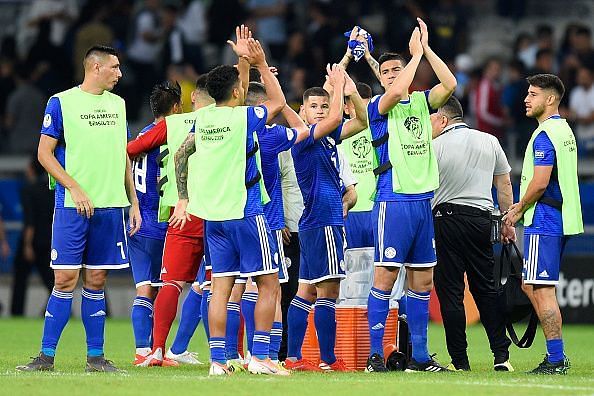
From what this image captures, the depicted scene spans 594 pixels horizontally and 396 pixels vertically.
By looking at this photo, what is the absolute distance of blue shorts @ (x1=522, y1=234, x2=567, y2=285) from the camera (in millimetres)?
11383

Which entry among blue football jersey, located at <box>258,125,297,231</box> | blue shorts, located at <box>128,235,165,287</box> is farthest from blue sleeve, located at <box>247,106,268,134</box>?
blue shorts, located at <box>128,235,165,287</box>

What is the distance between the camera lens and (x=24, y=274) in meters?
20.8

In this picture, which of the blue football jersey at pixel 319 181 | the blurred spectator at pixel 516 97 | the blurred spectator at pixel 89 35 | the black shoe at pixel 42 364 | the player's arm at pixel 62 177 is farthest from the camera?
the blurred spectator at pixel 89 35

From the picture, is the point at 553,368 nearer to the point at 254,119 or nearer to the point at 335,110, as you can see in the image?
the point at 335,110

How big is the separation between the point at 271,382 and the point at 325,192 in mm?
2243

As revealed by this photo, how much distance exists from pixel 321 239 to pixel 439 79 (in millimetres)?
1683

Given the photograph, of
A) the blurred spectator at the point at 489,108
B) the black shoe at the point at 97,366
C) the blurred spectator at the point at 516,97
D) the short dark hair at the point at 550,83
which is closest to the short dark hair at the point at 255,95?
the short dark hair at the point at 550,83

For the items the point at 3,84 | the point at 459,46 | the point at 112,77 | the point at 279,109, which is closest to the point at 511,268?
the point at 279,109

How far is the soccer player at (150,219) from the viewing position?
42.1 feet

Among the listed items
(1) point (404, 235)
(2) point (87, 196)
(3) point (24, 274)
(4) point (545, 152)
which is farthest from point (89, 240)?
(3) point (24, 274)

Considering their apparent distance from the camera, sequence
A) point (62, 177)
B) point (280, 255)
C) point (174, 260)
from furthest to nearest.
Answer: point (174, 260) < point (280, 255) < point (62, 177)

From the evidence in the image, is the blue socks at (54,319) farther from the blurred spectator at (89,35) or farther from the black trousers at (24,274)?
the blurred spectator at (89,35)

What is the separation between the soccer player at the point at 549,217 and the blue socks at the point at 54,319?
3795 mm

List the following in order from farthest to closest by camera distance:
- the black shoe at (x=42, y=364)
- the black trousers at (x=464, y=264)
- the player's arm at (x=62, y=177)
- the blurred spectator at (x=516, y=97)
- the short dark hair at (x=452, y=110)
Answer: the blurred spectator at (x=516, y=97)
the short dark hair at (x=452, y=110)
the black trousers at (x=464, y=264)
the black shoe at (x=42, y=364)
the player's arm at (x=62, y=177)
